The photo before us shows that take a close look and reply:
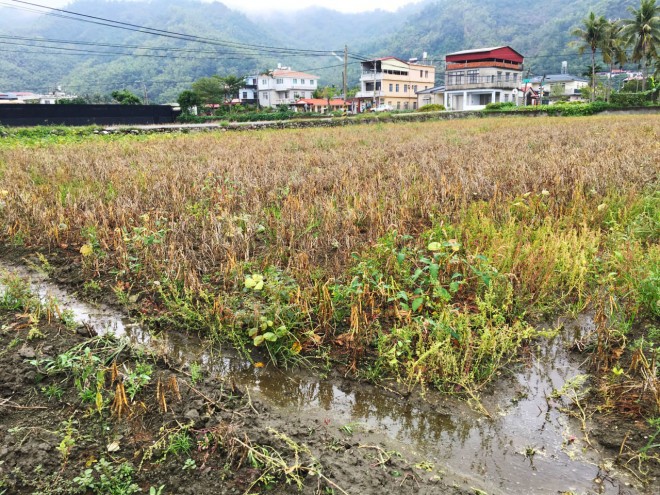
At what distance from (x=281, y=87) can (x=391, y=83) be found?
17966 mm

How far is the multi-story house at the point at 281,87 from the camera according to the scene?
238ft

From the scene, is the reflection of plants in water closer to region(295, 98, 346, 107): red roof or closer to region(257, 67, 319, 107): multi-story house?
region(295, 98, 346, 107): red roof

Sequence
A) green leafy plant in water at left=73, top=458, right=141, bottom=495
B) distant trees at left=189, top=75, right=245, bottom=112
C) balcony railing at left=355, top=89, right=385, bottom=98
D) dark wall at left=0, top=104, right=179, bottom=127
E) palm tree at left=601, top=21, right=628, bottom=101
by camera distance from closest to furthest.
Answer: green leafy plant in water at left=73, top=458, right=141, bottom=495, dark wall at left=0, top=104, right=179, bottom=127, palm tree at left=601, top=21, right=628, bottom=101, distant trees at left=189, top=75, right=245, bottom=112, balcony railing at left=355, top=89, right=385, bottom=98

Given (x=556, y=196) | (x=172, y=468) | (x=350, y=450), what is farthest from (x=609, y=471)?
(x=556, y=196)

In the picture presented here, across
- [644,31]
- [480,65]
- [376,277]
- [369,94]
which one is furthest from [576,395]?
[369,94]

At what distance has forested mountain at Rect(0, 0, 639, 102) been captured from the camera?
89.7 meters

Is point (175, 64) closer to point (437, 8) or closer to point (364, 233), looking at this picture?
point (437, 8)

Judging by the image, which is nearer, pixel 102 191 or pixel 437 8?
pixel 102 191

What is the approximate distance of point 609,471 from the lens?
7.16 feet

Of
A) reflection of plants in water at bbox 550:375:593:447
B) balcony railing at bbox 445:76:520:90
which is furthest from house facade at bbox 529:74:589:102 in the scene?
reflection of plants in water at bbox 550:375:593:447

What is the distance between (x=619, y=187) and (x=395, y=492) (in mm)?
6050

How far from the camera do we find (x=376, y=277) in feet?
12.4

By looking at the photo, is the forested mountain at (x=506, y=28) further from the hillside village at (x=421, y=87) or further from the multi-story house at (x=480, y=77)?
the multi-story house at (x=480, y=77)

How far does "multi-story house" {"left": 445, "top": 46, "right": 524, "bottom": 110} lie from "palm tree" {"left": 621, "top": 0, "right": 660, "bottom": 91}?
14.7 meters
